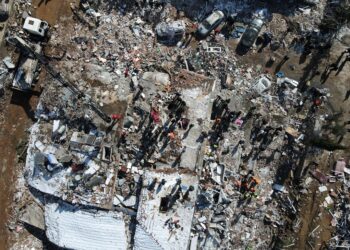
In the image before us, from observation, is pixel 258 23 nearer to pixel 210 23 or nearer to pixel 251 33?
pixel 251 33

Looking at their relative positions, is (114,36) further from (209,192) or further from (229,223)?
(229,223)

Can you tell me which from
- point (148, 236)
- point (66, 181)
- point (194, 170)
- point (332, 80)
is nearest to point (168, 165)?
point (194, 170)

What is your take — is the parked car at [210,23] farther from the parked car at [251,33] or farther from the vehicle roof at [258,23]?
the vehicle roof at [258,23]

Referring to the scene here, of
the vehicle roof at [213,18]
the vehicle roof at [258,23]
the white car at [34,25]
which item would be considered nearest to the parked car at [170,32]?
the vehicle roof at [213,18]

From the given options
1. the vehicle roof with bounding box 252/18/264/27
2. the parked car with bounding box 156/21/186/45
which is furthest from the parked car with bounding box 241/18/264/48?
the parked car with bounding box 156/21/186/45

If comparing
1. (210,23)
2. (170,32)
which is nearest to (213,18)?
(210,23)

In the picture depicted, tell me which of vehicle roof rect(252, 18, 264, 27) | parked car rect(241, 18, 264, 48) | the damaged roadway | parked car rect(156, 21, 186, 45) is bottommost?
the damaged roadway

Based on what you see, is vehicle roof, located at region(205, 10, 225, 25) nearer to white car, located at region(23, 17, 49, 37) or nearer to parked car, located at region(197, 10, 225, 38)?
parked car, located at region(197, 10, 225, 38)
